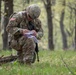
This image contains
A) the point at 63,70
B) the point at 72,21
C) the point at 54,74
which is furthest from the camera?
the point at 72,21

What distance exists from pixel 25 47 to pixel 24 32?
15.8 inches

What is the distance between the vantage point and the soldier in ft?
27.0

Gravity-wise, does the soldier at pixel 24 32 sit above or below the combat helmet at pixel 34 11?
below

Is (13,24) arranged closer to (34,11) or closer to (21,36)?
(21,36)

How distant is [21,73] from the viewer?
7.00 m

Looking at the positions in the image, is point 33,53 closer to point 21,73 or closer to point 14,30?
point 14,30

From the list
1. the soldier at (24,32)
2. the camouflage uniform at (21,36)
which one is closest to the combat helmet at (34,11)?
the soldier at (24,32)

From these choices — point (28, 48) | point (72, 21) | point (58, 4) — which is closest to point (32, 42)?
point (28, 48)

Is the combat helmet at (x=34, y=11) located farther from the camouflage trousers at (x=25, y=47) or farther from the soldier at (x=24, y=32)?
the camouflage trousers at (x=25, y=47)

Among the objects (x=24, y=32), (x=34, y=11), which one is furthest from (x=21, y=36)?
(x=34, y=11)

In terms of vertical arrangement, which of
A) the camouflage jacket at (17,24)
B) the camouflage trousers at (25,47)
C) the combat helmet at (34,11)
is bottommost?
the camouflage trousers at (25,47)

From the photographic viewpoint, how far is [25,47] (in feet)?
27.5

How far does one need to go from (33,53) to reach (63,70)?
122 cm

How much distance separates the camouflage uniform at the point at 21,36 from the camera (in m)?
8.27
